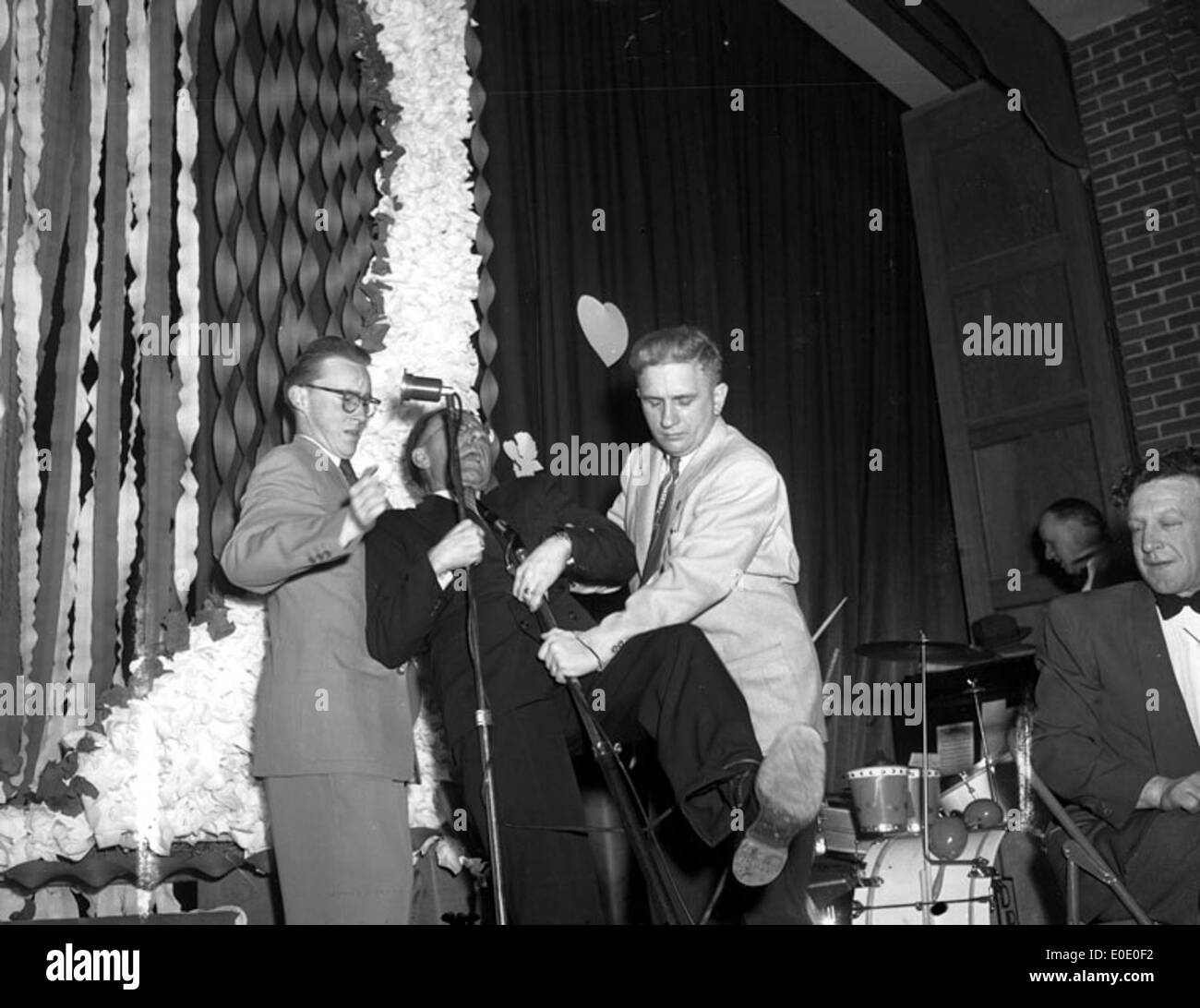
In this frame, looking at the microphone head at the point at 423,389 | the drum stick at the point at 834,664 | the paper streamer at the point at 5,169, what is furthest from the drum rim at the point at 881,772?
the paper streamer at the point at 5,169

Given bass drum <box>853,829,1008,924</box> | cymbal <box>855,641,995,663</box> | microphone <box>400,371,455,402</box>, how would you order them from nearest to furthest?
microphone <box>400,371,455,402</box> → bass drum <box>853,829,1008,924</box> → cymbal <box>855,641,995,663</box>

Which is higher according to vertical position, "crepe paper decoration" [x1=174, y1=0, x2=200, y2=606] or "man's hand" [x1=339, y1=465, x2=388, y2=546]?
"crepe paper decoration" [x1=174, y1=0, x2=200, y2=606]

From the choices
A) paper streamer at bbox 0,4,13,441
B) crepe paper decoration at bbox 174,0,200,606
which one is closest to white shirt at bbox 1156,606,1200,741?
crepe paper decoration at bbox 174,0,200,606

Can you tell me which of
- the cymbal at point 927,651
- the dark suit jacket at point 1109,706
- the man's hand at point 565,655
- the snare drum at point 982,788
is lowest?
the snare drum at point 982,788

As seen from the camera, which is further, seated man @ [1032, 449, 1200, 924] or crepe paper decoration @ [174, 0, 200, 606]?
crepe paper decoration @ [174, 0, 200, 606]

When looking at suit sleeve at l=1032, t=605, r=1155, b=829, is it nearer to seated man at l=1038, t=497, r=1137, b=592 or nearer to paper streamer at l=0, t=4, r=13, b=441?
seated man at l=1038, t=497, r=1137, b=592

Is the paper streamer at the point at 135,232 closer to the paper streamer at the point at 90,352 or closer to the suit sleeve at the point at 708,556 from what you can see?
the paper streamer at the point at 90,352

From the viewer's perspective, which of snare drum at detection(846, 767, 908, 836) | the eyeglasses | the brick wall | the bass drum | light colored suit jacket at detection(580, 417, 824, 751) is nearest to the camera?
light colored suit jacket at detection(580, 417, 824, 751)

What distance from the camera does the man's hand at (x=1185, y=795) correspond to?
3.12 m

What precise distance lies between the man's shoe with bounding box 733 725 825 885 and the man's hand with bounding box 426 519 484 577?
2.40 feet

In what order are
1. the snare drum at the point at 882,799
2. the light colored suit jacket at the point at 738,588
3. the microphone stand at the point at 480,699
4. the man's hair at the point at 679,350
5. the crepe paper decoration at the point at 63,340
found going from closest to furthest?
the microphone stand at the point at 480,699, the light colored suit jacket at the point at 738,588, the man's hair at the point at 679,350, the crepe paper decoration at the point at 63,340, the snare drum at the point at 882,799

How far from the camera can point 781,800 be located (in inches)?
112

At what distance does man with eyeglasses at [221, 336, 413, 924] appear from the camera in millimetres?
3012

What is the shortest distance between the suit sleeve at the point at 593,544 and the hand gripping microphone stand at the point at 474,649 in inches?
10.3
